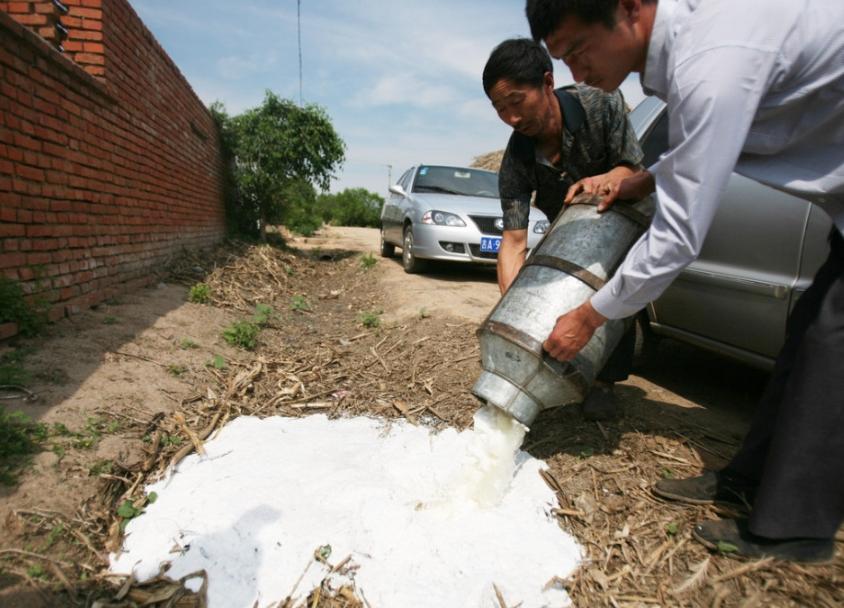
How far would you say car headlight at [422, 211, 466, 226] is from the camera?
23.1 ft

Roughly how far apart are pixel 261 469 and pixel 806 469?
2.25 meters

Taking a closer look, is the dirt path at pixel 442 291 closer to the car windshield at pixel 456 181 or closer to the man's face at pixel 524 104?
the car windshield at pixel 456 181

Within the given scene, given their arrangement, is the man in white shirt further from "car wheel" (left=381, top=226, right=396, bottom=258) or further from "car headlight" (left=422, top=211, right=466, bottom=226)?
"car wheel" (left=381, top=226, right=396, bottom=258)

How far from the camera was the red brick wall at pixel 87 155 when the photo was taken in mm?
3309

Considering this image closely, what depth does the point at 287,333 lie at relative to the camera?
5102 millimetres

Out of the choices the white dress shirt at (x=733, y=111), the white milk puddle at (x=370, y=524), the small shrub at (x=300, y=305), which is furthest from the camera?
the small shrub at (x=300, y=305)

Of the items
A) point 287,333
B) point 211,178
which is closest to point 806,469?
point 287,333

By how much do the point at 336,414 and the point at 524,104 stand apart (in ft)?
6.99

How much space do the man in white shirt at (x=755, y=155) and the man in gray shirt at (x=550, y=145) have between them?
2.21 ft

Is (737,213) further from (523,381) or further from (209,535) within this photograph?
(209,535)

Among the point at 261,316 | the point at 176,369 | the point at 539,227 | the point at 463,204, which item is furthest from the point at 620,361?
the point at 463,204

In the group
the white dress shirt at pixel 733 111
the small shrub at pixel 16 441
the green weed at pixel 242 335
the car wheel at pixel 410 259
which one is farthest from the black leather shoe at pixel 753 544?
the car wheel at pixel 410 259

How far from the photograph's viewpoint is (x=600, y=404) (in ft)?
9.21

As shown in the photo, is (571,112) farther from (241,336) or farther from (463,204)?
(463,204)
